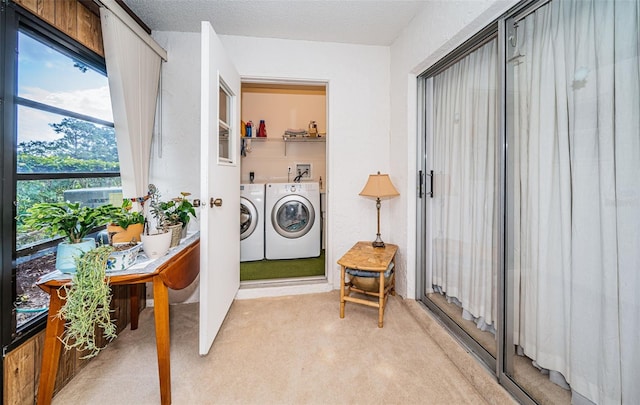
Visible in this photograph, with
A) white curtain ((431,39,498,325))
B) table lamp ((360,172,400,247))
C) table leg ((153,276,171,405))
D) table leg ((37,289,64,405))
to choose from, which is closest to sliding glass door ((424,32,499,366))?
white curtain ((431,39,498,325))

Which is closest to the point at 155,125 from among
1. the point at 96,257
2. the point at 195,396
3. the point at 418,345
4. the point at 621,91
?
the point at 96,257

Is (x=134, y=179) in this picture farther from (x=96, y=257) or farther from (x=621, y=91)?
(x=621, y=91)

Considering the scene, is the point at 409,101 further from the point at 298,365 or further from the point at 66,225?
the point at 66,225

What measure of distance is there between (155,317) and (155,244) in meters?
0.36

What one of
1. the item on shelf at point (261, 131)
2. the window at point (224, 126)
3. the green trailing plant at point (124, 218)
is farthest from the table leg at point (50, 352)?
the item on shelf at point (261, 131)

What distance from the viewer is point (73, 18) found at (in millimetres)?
1554

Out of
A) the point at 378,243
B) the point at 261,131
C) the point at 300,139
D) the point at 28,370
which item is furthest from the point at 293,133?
the point at 28,370

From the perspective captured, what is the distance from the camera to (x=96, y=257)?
114 cm

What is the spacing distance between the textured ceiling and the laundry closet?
2.44 feet

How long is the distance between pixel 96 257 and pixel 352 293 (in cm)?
190

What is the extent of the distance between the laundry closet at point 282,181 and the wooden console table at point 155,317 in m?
1.49

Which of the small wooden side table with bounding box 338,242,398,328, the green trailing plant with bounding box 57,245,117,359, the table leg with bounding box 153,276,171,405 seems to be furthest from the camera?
the small wooden side table with bounding box 338,242,398,328

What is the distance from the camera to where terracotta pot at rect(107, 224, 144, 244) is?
1.40 m

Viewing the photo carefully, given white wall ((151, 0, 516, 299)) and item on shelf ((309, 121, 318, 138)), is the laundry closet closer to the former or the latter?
item on shelf ((309, 121, 318, 138))
